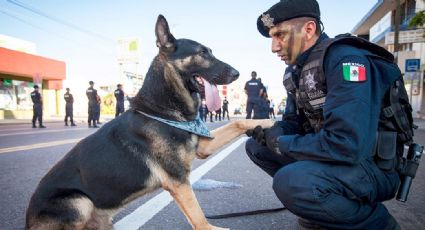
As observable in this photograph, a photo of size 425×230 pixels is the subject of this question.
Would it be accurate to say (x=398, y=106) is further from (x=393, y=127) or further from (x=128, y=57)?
(x=128, y=57)

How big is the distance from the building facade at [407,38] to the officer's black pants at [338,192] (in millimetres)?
12732

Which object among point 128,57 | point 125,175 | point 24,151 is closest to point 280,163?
point 125,175

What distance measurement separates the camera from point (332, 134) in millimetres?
1724

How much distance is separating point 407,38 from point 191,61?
532 inches

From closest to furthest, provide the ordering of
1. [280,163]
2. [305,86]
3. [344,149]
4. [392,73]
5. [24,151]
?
[344,149] < [392,73] < [305,86] < [280,163] < [24,151]

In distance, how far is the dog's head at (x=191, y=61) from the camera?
104 inches

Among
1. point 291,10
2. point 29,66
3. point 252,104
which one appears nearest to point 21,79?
point 29,66

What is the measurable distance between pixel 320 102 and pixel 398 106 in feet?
1.47

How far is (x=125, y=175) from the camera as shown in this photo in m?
2.15

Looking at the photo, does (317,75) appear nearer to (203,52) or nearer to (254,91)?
(203,52)

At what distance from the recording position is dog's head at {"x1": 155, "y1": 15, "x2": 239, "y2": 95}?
2631mm

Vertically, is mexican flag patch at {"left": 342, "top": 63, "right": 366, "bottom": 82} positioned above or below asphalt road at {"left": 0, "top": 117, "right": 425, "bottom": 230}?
above

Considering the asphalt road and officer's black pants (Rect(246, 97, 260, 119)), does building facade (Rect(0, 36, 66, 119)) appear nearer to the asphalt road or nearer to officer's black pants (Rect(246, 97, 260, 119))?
officer's black pants (Rect(246, 97, 260, 119))

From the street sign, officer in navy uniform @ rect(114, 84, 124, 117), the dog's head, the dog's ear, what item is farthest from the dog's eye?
the street sign
